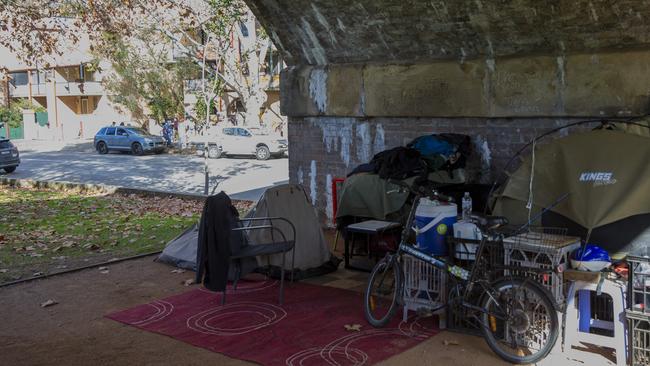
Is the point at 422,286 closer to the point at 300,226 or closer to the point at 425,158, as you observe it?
the point at 300,226

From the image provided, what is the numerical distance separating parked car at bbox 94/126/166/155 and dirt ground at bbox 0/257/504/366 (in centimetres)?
2846

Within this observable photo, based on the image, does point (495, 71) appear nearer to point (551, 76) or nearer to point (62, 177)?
point (551, 76)

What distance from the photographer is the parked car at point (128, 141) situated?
36.1 meters

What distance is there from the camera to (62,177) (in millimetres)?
24266

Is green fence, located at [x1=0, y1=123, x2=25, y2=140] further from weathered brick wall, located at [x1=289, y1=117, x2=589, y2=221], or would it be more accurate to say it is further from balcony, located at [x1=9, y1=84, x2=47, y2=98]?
weathered brick wall, located at [x1=289, y1=117, x2=589, y2=221]

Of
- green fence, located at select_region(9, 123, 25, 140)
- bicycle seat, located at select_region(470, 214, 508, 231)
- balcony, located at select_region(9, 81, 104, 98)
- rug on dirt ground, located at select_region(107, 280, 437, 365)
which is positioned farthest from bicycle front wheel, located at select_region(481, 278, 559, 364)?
green fence, located at select_region(9, 123, 25, 140)

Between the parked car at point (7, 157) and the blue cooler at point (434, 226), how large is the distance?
77.7 feet

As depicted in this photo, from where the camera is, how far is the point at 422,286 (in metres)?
5.99

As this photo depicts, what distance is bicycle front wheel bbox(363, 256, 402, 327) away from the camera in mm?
5938

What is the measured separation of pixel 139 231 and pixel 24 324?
529 cm

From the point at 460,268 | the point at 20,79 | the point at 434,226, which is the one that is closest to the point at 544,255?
the point at 460,268

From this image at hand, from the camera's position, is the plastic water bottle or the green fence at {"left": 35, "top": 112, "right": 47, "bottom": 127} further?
the green fence at {"left": 35, "top": 112, "right": 47, "bottom": 127}

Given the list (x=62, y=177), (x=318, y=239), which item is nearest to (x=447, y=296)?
(x=318, y=239)

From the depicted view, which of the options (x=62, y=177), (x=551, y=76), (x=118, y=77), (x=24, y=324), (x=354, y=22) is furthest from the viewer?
(x=118, y=77)
